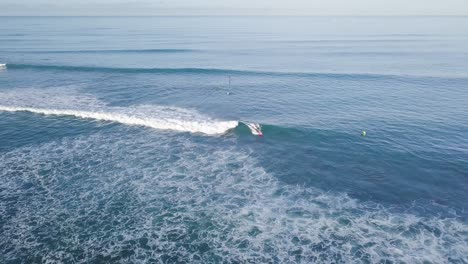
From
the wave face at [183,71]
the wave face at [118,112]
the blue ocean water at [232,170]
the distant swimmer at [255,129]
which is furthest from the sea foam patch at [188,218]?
the wave face at [183,71]

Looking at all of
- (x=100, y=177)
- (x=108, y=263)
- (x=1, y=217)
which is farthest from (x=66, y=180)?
(x=108, y=263)

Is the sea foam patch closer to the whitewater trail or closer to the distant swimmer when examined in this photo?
the distant swimmer

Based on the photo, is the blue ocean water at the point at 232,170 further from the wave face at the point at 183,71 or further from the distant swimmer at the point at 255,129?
the wave face at the point at 183,71

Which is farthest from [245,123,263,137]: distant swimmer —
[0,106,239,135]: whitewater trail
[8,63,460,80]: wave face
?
[8,63,460,80]: wave face

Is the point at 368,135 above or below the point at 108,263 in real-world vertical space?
above

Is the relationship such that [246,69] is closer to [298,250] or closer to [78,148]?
[78,148]
